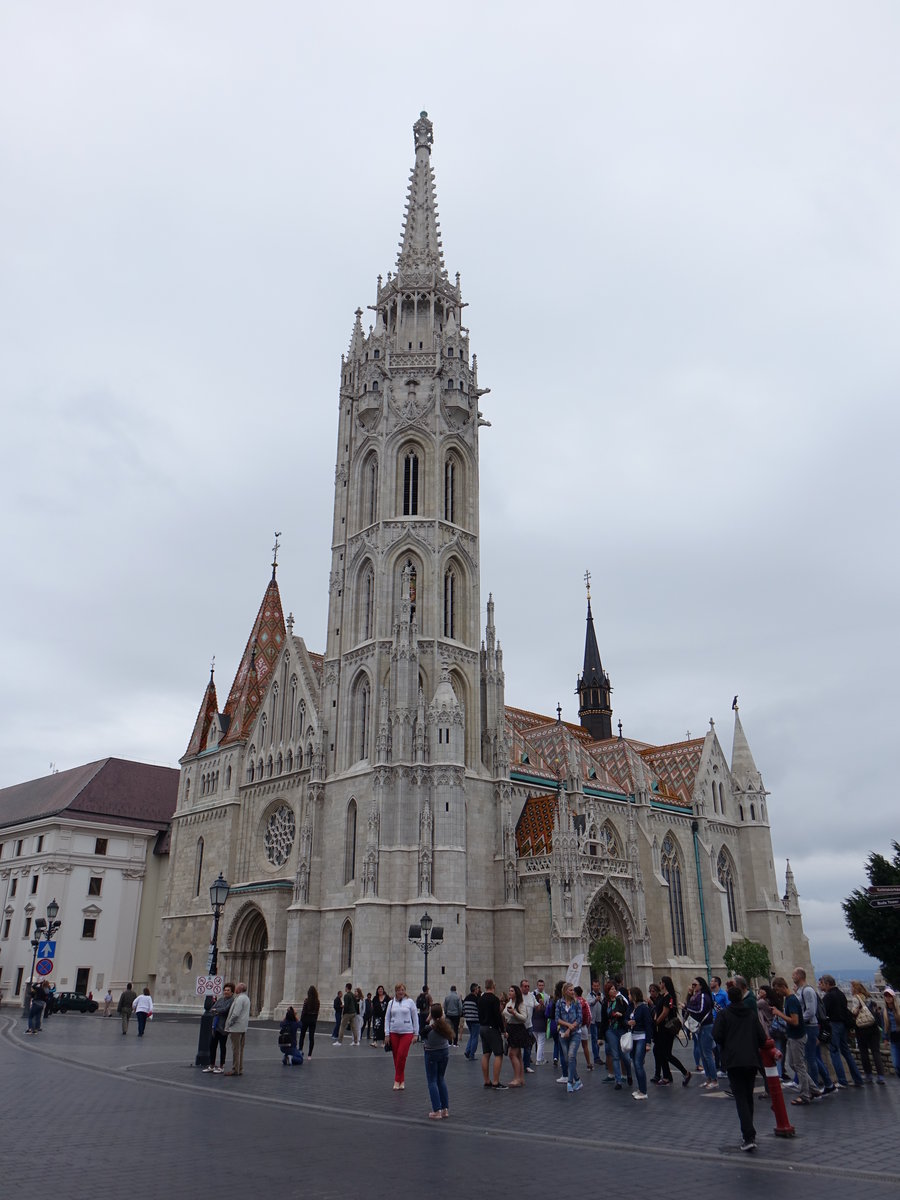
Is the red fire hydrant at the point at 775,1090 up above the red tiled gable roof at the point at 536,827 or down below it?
below

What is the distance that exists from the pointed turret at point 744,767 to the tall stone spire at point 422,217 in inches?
1277

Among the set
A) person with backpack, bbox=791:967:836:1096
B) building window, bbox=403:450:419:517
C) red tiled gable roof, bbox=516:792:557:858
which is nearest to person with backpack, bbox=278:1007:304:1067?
person with backpack, bbox=791:967:836:1096

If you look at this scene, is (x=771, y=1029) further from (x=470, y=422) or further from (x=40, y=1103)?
(x=470, y=422)

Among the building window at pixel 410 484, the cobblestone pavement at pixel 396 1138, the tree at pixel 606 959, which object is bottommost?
the cobblestone pavement at pixel 396 1138

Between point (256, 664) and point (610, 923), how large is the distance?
76.3 feet

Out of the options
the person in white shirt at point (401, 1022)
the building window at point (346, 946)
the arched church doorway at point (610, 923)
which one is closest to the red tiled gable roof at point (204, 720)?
the building window at point (346, 946)

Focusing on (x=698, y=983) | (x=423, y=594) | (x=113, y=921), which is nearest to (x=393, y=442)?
(x=423, y=594)

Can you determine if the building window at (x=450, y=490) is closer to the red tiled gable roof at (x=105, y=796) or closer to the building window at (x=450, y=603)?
the building window at (x=450, y=603)

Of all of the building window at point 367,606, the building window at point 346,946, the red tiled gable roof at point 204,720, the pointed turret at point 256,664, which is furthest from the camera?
the red tiled gable roof at point 204,720

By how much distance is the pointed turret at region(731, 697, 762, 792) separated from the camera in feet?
184

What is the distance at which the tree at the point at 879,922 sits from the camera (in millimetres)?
41562

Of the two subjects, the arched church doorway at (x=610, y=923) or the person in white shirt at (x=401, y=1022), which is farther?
the arched church doorway at (x=610, y=923)

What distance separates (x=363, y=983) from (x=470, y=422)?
2747 centimetres

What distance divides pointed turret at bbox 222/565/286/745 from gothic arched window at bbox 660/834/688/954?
22450mm
